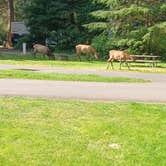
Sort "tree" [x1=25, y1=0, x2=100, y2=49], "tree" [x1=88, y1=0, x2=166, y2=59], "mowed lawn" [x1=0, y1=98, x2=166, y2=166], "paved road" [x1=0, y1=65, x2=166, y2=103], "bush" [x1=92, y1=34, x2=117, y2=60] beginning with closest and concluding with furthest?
"mowed lawn" [x1=0, y1=98, x2=166, y2=166]
"paved road" [x1=0, y1=65, x2=166, y2=103]
"tree" [x1=88, y1=0, x2=166, y2=59]
"bush" [x1=92, y1=34, x2=117, y2=60]
"tree" [x1=25, y1=0, x2=100, y2=49]

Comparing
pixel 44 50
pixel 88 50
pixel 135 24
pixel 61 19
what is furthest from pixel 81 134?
pixel 61 19

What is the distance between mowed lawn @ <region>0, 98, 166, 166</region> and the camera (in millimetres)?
8143

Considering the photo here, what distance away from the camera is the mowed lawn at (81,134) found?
26.7ft

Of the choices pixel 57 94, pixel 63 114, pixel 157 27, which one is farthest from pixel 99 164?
pixel 157 27

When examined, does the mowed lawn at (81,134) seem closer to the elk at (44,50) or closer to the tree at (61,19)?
the elk at (44,50)

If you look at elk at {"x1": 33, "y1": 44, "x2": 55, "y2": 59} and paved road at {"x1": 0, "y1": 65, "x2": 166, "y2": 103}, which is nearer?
paved road at {"x1": 0, "y1": 65, "x2": 166, "y2": 103}

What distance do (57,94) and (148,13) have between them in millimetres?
20958

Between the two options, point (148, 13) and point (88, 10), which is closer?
point (148, 13)

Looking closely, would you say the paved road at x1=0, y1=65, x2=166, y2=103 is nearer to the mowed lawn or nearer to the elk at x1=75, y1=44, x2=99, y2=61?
the mowed lawn

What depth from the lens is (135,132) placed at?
966 cm


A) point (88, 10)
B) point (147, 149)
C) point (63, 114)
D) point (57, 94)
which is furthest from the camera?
point (88, 10)

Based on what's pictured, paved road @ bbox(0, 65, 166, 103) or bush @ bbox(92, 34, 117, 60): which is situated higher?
paved road @ bbox(0, 65, 166, 103)

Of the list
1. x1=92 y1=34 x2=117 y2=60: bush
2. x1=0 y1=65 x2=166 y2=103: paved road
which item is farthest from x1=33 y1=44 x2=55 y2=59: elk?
x1=0 y1=65 x2=166 y2=103: paved road

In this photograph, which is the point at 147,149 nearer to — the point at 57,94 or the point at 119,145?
the point at 119,145
